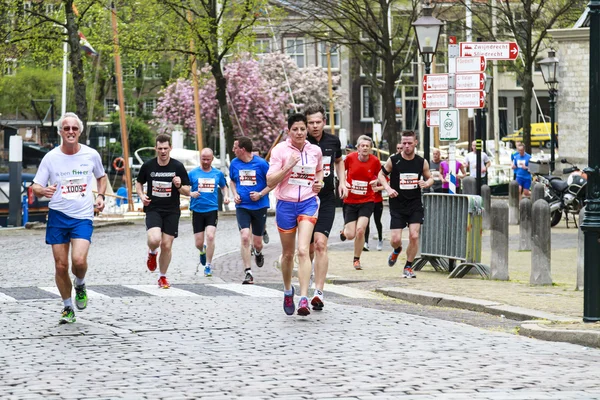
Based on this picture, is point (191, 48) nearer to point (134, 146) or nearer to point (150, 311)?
point (150, 311)

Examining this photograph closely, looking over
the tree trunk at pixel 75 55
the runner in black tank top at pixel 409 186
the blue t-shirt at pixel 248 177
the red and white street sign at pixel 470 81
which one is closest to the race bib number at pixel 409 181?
the runner in black tank top at pixel 409 186

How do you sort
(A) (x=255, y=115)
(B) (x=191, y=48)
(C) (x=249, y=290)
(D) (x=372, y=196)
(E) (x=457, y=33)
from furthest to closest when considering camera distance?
(A) (x=255, y=115) < (E) (x=457, y=33) < (B) (x=191, y=48) < (D) (x=372, y=196) < (C) (x=249, y=290)

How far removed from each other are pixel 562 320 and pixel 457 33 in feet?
116

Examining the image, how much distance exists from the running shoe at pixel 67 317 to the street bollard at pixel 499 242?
645 cm

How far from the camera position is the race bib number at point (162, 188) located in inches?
613

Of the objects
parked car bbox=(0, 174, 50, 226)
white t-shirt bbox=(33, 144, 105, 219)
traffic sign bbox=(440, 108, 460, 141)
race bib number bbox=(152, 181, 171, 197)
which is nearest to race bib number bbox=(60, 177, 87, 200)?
white t-shirt bbox=(33, 144, 105, 219)

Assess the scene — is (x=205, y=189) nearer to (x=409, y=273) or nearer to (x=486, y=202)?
(x=409, y=273)

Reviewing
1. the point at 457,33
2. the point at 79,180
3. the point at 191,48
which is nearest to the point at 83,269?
the point at 79,180

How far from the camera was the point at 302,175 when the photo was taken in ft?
39.6

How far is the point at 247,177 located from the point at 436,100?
428 cm

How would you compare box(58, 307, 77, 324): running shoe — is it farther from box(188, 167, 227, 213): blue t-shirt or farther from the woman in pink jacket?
box(188, 167, 227, 213): blue t-shirt

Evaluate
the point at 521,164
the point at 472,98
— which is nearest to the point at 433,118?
the point at 472,98

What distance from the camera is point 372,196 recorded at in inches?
750

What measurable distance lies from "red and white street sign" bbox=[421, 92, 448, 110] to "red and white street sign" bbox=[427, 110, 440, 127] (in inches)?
13.9
